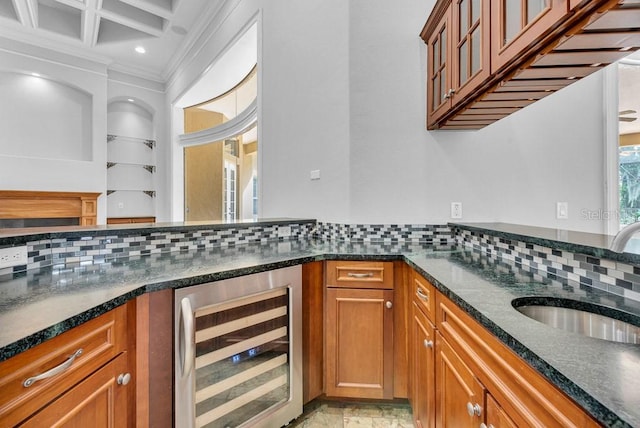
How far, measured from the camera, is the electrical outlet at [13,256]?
116 centimetres

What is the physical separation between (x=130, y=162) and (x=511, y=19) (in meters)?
6.19

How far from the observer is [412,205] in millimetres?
2160

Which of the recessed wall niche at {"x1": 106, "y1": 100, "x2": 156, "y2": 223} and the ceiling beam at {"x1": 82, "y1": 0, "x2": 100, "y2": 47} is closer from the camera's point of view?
the ceiling beam at {"x1": 82, "y1": 0, "x2": 100, "y2": 47}

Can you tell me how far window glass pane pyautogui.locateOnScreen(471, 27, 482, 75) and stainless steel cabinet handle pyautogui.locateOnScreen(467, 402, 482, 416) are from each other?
134cm

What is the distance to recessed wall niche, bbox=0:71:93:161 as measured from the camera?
4453 millimetres

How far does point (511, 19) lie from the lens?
1143 mm

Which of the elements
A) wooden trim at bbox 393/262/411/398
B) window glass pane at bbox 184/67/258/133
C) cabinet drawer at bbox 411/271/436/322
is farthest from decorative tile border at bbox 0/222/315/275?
window glass pane at bbox 184/67/258/133

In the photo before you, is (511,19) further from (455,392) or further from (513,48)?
(455,392)

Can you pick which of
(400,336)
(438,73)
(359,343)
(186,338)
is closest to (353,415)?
(359,343)

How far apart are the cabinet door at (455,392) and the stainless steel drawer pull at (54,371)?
110 cm

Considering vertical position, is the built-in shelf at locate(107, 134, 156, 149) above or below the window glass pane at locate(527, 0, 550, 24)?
above

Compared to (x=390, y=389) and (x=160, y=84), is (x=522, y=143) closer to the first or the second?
(x=390, y=389)

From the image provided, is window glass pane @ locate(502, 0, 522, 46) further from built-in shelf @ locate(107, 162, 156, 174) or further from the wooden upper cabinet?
built-in shelf @ locate(107, 162, 156, 174)

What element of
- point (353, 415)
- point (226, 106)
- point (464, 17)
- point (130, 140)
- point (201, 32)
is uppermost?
point (201, 32)
